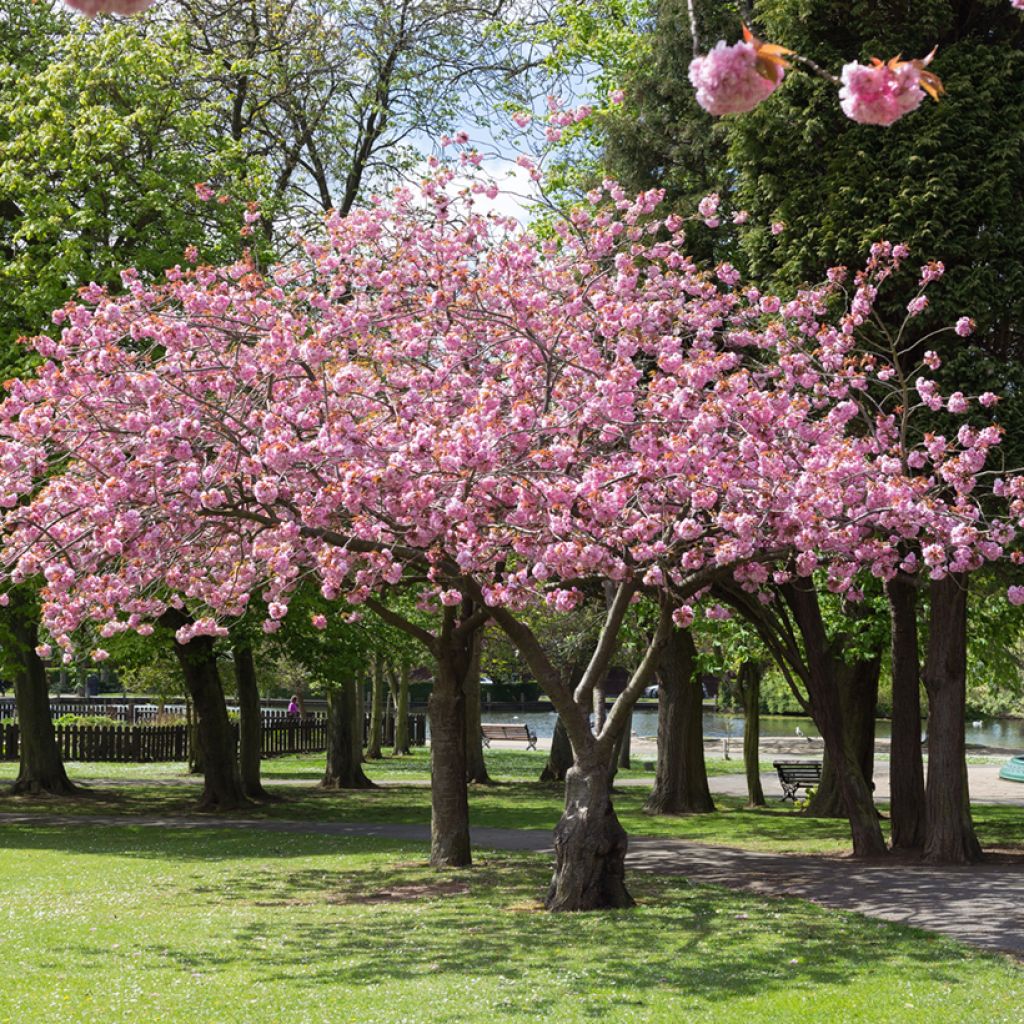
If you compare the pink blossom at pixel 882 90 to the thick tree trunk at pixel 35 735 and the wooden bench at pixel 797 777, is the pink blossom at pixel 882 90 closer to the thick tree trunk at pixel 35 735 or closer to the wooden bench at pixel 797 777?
the wooden bench at pixel 797 777

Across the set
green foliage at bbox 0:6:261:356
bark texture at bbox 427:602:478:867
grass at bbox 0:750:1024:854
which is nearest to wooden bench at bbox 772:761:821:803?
grass at bbox 0:750:1024:854

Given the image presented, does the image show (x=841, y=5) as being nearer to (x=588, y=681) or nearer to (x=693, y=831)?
(x=588, y=681)

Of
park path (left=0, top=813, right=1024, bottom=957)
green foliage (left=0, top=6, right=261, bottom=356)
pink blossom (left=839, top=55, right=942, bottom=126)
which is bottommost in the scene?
park path (left=0, top=813, right=1024, bottom=957)

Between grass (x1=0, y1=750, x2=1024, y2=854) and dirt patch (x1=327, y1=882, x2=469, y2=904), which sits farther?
grass (x1=0, y1=750, x2=1024, y2=854)

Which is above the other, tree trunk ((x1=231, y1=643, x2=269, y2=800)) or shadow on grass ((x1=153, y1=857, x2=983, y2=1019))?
tree trunk ((x1=231, y1=643, x2=269, y2=800))

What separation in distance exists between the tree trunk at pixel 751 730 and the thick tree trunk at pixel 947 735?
9.55 metres

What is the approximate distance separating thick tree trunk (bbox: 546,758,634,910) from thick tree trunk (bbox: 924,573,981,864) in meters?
5.05

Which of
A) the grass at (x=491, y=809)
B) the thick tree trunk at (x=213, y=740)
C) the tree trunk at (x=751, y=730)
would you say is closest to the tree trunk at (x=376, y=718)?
the grass at (x=491, y=809)

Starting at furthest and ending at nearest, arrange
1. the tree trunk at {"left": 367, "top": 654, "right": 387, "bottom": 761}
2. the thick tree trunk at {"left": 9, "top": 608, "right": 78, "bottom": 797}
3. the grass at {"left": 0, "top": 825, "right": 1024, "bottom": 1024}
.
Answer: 1. the tree trunk at {"left": 367, "top": 654, "right": 387, "bottom": 761}
2. the thick tree trunk at {"left": 9, "top": 608, "right": 78, "bottom": 797}
3. the grass at {"left": 0, "top": 825, "right": 1024, "bottom": 1024}

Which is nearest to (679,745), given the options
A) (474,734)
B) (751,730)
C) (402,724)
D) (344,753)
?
(751,730)

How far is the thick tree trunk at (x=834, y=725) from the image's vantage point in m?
16.3

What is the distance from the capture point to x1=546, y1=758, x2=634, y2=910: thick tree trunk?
11875 mm

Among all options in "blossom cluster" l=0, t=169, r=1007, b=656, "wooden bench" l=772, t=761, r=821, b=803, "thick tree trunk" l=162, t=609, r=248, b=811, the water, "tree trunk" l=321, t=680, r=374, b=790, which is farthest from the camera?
the water

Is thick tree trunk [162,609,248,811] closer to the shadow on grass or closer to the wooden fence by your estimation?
the shadow on grass
